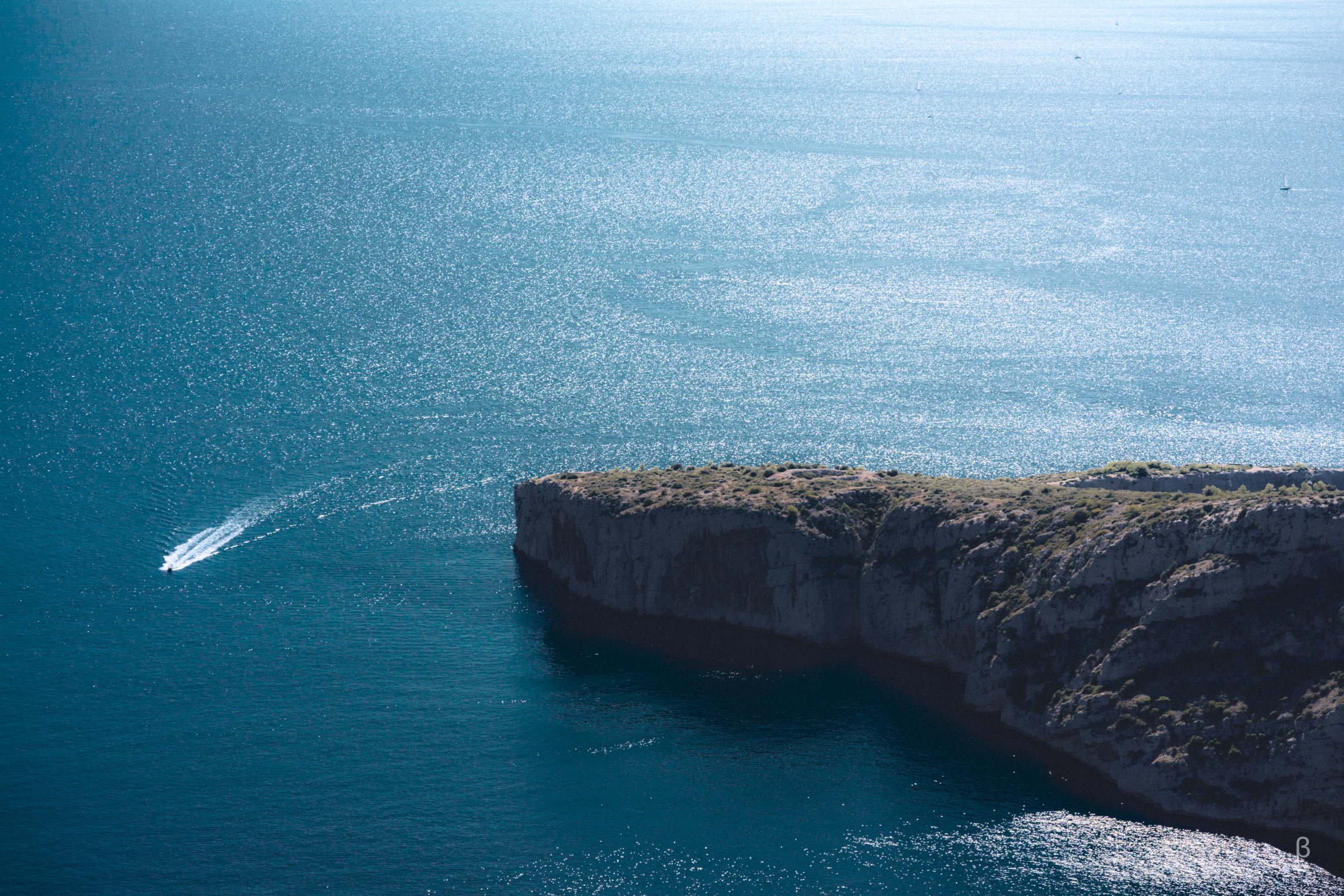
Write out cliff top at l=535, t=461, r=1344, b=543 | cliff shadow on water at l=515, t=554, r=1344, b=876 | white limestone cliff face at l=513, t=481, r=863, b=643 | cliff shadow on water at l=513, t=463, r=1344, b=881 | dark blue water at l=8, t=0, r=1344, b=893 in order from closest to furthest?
cliff shadow on water at l=513, t=463, r=1344, b=881, dark blue water at l=8, t=0, r=1344, b=893, cliff shadow on water at l=515, t=554, r=1344, b=876, cliff top at l=535, t=461, r=1344, b=543, white limestone cliff face at l=513, t=481, r=863, b=643

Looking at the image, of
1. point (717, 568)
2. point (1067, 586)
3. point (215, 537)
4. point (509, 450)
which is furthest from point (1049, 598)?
point (215, 537)

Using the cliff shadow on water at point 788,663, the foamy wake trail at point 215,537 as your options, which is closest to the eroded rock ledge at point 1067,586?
the cliff shadow on water at point 788,663

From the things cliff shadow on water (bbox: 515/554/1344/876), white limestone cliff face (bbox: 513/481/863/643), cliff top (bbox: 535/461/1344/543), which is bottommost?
cliff shadow on water (bbox: 515/554/1344/876)

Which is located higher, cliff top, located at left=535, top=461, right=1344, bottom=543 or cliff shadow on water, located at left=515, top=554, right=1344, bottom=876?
cliff top, located at left=535, top=461, right=1344, bottom=543

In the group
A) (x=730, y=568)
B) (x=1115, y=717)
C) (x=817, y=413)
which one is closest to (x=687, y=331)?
(x=817, y=413)

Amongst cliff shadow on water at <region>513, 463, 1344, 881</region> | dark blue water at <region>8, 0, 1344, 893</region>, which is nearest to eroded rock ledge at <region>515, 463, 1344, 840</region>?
cliff shadow on water at <region>513, 463, 1344, 881</region>

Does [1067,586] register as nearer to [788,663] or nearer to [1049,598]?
[1049,598]

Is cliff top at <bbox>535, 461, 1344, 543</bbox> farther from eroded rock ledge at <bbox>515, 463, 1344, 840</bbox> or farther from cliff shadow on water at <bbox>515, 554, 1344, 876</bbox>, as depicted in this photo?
cliff shadow on water at <bbox>515, 554, 1344, 876</bbox>
